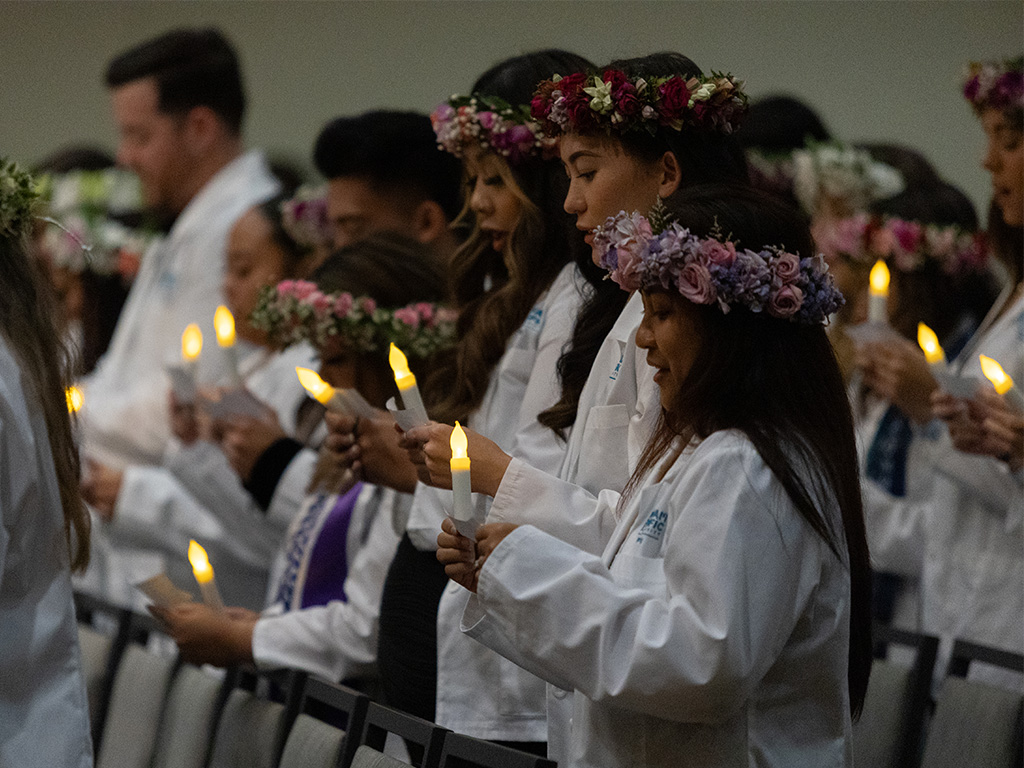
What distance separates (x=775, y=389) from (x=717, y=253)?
22 cm

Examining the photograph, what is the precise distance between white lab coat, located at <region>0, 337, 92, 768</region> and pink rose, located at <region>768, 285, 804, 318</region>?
1277 millimetres

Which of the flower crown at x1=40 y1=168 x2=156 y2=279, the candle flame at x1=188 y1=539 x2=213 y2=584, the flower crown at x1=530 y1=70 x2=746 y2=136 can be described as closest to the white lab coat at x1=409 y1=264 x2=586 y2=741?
the flower crown at x1=530 y1=70 x2=746 y2=136

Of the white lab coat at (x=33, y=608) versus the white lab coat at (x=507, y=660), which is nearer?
the white lab coat at (x=33, y=608)

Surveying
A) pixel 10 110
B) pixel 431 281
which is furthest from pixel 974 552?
pixel 10 110

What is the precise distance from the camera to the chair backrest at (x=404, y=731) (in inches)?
89.4

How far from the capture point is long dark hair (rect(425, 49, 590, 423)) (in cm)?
285

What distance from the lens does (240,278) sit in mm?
4820

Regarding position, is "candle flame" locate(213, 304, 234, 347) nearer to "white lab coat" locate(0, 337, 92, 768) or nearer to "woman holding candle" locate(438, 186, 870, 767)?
"white lab coat" locate(0, 337, 92, 768)

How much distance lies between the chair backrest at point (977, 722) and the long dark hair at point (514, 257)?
3.76 ft

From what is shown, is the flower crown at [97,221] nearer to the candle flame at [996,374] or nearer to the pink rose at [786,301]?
the candle flame at [996,374]

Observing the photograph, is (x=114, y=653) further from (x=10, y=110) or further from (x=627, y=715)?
(x=10, y=110)

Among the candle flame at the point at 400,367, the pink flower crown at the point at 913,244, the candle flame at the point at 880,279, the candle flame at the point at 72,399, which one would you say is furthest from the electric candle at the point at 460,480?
the pink flower crown at the point at 913,244

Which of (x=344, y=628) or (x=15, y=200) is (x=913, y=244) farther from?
(x=15, y=200)

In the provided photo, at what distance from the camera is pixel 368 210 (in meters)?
3.98
